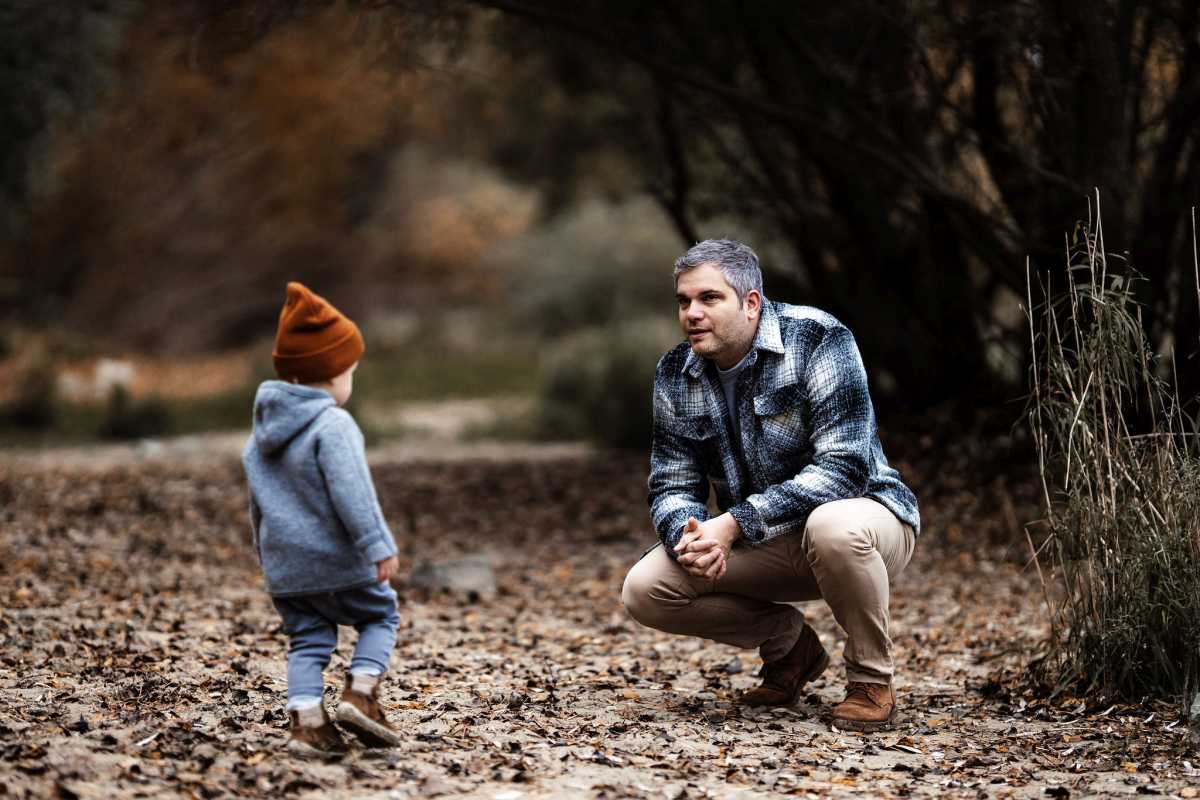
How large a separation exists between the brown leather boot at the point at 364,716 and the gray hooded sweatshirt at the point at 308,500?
0.26m

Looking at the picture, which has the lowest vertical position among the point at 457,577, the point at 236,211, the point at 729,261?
the point at 457,577

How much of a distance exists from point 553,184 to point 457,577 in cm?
2134

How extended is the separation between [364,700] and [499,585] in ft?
11.6

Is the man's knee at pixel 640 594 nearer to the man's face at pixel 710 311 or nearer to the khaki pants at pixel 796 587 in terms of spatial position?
the khaki pants at pixel 796 587

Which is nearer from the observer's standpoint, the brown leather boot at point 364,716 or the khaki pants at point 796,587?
the brown leather boot at point 364,716

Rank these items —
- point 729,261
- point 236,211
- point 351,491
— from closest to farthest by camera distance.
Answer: point 351,491 → point 729,261 → point 236,211

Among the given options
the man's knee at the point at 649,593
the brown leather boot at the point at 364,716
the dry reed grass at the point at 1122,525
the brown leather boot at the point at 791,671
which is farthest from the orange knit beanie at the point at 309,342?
the dry reed grass at the point at 1122,525

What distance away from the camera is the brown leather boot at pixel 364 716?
326 centimetres

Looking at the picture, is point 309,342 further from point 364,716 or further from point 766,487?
point 766,487

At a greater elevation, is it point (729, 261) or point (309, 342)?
point (729, 261)

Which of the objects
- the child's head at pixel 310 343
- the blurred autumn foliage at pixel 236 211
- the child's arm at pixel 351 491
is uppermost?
the blurred autumn foliage at pixel 236 211

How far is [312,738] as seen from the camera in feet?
10.8

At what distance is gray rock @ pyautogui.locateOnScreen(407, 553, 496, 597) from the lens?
6.59m

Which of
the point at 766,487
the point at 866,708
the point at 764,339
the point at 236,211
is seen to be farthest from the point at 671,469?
the point at 236,211
